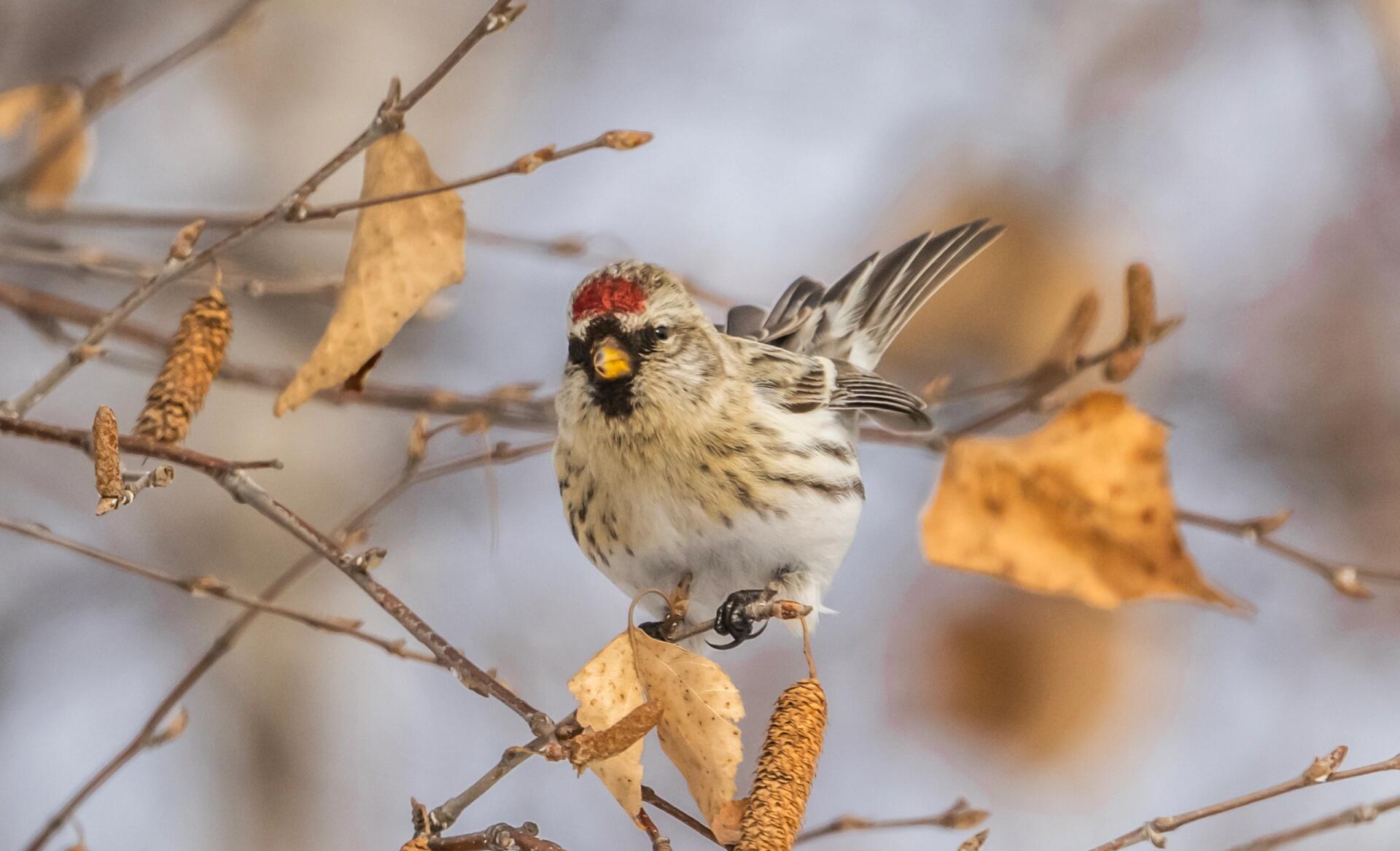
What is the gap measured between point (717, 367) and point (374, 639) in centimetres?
66

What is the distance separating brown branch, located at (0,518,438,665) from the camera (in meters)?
1.29

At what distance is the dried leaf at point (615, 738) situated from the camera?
41.9 inches

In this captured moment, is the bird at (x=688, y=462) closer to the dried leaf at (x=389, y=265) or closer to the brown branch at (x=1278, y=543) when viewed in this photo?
the dried leaf at (x=389, y=265)

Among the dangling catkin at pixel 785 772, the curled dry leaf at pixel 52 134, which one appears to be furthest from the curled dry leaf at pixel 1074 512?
the curled dry leaf at pixel 52 134

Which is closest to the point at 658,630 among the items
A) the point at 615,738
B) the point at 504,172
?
the point at 615,738

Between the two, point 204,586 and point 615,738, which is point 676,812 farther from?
point 204,586

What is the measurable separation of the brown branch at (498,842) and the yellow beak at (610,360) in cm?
73

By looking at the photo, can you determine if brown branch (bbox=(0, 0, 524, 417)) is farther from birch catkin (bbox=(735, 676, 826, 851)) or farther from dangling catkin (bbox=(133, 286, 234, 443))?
birch catkin (bbox=(735, 676, 826, 851))

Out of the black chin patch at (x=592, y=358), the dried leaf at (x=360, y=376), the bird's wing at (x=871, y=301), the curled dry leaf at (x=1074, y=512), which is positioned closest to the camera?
the dried leaf at (x=360, y=376)

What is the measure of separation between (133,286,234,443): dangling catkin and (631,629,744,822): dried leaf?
49 cm

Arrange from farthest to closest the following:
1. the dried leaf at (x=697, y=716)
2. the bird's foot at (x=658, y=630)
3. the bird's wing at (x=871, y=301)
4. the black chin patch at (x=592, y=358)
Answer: the bird's wing at (x=871, y=301), the black chin patch at (x=592, y=358), the bird's foot at (x=658, y=630), the dried leaf at (x=697, y=716)

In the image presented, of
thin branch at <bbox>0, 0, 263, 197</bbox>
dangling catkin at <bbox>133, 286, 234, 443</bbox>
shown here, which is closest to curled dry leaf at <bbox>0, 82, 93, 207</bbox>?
thin branch at <bbox>0, 0, 263, 197</bbox>

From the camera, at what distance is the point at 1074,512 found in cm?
186

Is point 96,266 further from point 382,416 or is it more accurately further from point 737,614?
point 382,416
